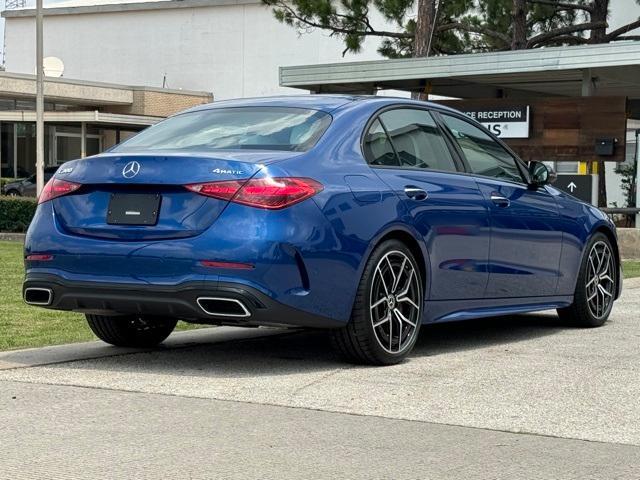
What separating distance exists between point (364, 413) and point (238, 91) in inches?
2202

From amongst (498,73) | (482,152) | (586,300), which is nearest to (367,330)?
(482,152)

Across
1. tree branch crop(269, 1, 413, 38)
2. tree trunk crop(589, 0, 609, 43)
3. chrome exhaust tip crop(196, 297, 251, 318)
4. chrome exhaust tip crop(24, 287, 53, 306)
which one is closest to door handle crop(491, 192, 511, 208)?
chrome exhaust tip crop(196, 297, 251, 318)

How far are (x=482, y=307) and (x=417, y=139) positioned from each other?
1.18m

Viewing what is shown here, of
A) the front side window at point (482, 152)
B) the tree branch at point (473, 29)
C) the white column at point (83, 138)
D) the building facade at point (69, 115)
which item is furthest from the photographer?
the white column at point (83, 138)

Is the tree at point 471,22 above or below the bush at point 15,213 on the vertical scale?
above

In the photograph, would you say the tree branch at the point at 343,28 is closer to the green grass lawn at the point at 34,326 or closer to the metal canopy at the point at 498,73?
the metal canopy at the point at 498,73

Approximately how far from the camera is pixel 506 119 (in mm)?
22250

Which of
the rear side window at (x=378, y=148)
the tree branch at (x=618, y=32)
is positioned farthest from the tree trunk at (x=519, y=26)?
A: the rear side window at (x=378, y=148)

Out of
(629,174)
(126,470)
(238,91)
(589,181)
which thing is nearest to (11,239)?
(589,181)

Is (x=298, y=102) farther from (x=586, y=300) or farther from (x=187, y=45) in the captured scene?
(x=187, y=45)

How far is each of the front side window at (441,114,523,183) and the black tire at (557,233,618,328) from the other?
97cm

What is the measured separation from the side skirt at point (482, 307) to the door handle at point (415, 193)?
25.7 inches

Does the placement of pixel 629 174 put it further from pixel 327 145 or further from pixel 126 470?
pixel 126 470

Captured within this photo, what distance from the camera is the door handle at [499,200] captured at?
825cm
